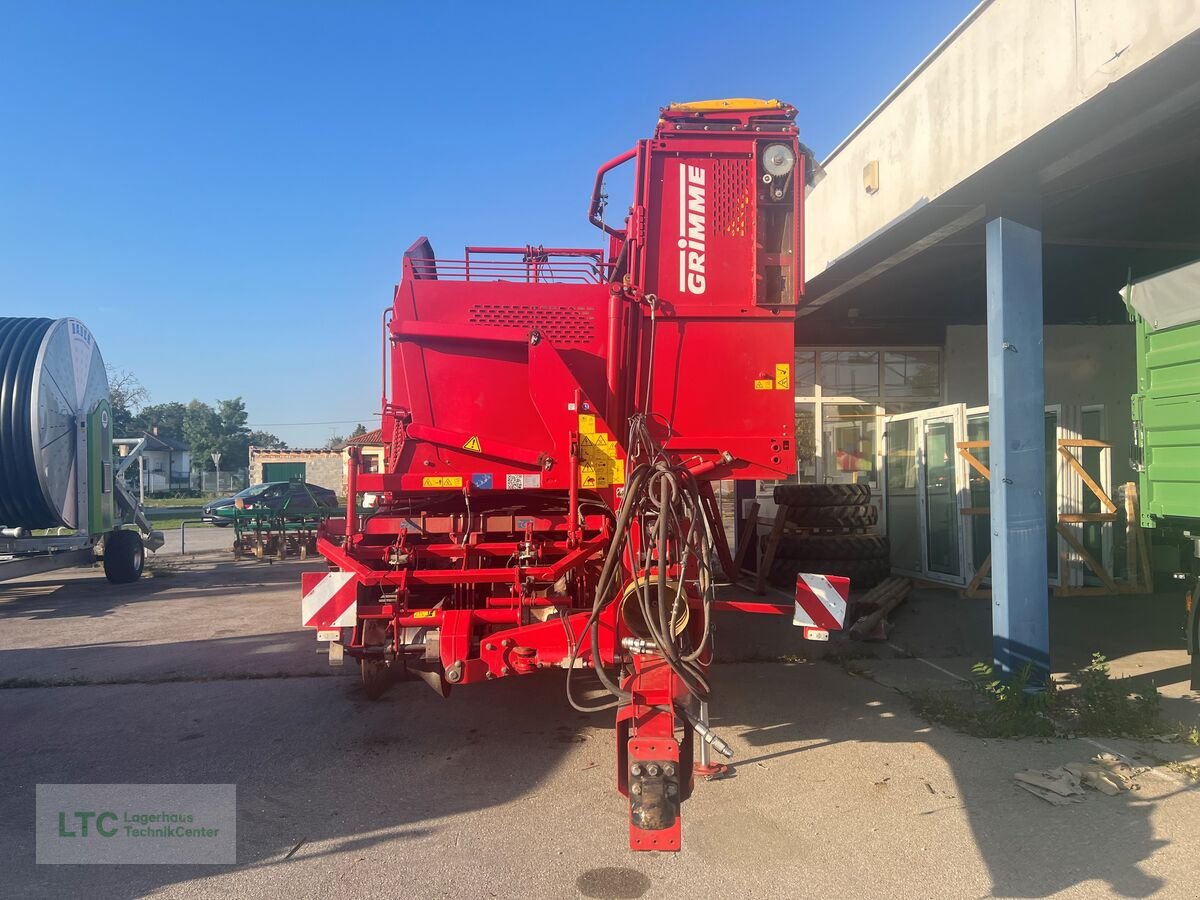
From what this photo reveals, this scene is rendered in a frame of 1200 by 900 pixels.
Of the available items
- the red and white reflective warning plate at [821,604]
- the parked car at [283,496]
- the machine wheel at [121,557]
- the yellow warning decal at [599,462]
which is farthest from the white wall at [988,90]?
the parked car at [283,496]

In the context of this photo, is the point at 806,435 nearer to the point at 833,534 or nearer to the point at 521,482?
the point at 833,534

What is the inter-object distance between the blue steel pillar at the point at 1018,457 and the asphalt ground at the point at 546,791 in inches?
32.8

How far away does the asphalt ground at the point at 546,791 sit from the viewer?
3.58 m

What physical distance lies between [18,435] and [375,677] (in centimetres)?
866

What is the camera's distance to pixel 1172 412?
590 centimetres

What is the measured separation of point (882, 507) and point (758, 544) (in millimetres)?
1960

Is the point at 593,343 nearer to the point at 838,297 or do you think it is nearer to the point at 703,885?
the point at 703,885

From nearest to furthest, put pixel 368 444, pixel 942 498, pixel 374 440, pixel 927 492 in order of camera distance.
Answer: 1. pixel 374 440
2. pixel 942 498
3. pixel 927 492
4. pixel 368 444

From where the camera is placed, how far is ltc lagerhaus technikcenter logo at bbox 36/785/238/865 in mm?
3875

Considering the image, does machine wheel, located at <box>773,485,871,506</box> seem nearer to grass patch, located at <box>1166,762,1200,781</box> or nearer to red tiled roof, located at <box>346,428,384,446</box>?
red tiled roof, located at <box>346,428,384,446</box>

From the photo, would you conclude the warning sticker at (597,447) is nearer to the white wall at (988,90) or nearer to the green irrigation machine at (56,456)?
the white wall at (988,90)

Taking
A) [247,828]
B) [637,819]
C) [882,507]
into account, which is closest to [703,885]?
[637,819]

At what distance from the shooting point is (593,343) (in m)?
5.13

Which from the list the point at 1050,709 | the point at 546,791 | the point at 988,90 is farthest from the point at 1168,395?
the point at 546,791
